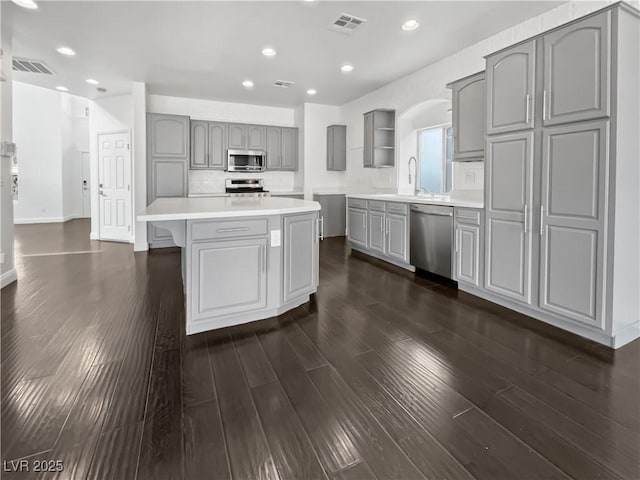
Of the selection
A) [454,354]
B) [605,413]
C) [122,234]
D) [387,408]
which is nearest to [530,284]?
[454,354]

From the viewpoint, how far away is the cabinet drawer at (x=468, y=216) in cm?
335

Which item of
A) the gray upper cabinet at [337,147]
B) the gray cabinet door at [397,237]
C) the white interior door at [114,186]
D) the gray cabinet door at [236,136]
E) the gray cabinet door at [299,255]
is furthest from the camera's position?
the gray upper cabinet at [337,147]

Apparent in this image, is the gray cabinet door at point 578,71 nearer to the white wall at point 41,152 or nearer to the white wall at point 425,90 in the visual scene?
the white wall at point 425,90

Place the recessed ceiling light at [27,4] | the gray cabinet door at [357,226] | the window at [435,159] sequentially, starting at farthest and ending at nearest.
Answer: the gray cabinet door at [357,226] < the window at [435,159] < the recessed ceiling light at [27,4]

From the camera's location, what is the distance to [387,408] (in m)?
1.74

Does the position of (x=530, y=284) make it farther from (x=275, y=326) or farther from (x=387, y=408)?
(x=275, y=326)

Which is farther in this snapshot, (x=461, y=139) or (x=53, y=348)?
(x=461, y=139)

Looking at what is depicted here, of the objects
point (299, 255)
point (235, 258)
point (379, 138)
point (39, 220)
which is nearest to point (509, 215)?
point (299, 255)

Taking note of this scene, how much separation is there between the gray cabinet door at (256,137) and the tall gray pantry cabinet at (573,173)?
4.86m

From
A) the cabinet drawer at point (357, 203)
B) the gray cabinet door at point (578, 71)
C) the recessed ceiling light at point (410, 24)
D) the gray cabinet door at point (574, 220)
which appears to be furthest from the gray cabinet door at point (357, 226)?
the gray cabinet door at point (578, 71)

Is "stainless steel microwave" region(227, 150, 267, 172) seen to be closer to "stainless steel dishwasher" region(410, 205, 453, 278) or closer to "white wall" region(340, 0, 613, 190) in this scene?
"white wall" region(340, 0, 613, 190)

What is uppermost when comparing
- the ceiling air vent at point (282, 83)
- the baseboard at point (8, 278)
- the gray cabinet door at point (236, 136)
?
the ceiling air vent at point (282, 83)

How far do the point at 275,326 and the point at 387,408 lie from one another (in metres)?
1.22

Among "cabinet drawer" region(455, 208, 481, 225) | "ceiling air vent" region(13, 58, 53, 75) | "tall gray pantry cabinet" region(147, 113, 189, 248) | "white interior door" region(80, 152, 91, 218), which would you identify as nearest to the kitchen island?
"cabinet drawer" region(455, 208, 481, 225)
